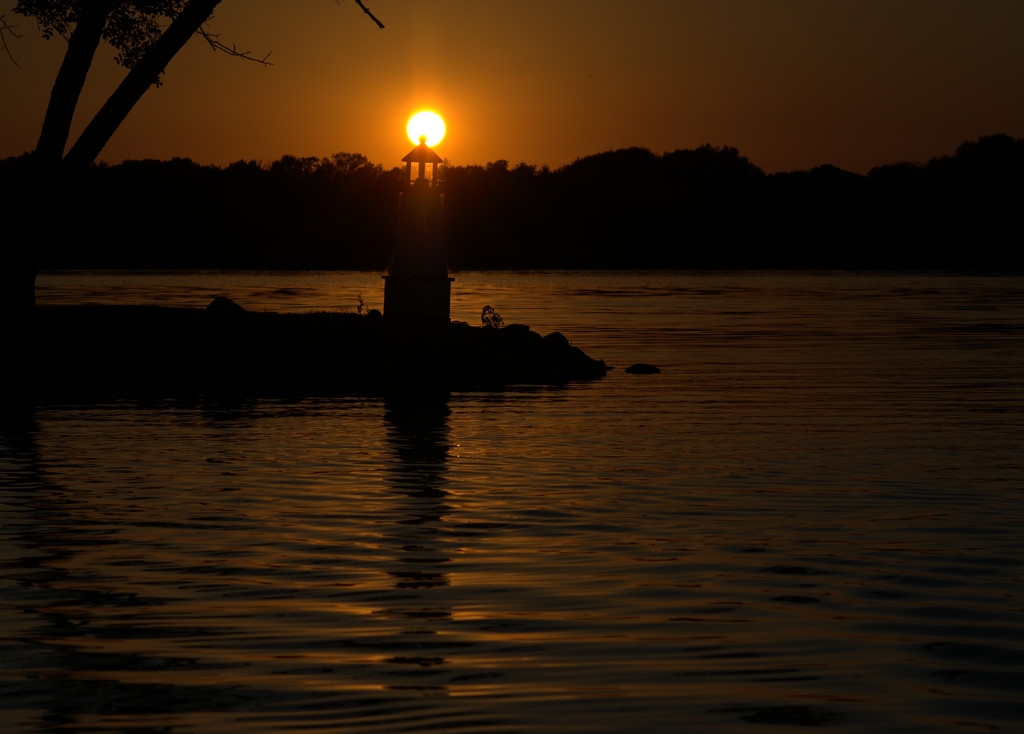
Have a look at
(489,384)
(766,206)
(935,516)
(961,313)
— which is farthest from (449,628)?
(766,206)

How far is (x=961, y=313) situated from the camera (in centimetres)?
6112

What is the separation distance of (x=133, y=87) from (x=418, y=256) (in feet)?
31.5

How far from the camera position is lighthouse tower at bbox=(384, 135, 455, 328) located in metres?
32.7

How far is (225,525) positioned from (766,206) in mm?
175291

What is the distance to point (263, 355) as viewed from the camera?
29.0 meters

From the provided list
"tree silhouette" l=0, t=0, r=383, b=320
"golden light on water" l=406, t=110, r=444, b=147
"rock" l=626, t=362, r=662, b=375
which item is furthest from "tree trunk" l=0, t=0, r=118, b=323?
"rock" l=626, t=362, r=662, b=375

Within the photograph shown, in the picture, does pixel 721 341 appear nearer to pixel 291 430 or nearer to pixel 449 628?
pixel 291 430

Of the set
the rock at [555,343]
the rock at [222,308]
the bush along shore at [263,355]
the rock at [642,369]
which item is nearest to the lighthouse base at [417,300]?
the bush along shore at [263,355]

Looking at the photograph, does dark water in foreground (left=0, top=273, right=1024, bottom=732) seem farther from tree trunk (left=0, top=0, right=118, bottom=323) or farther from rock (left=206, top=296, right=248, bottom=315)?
rock (left=206, top=296, right=248, bottom=315)

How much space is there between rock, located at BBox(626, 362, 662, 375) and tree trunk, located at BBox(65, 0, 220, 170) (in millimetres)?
13227

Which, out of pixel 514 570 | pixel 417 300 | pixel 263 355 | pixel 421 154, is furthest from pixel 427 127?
pixel 514 570

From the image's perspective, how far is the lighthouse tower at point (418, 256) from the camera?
107 feet

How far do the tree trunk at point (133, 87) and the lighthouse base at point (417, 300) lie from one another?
9.15 meters

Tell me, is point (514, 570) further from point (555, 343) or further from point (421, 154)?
point (421, 154)
